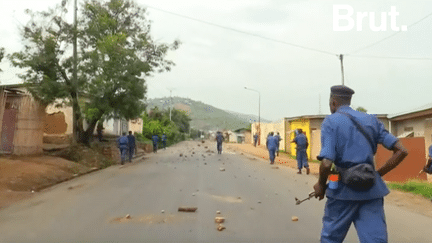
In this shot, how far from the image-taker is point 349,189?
3150 millimetres

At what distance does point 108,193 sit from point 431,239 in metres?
7.41

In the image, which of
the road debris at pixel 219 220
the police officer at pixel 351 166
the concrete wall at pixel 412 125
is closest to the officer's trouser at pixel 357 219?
the police officer at pixel 351 166

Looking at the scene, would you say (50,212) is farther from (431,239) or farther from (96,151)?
(96,151)

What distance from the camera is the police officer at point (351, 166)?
3107mm

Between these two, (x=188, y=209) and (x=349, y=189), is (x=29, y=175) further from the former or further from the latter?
(x=349, y=189)

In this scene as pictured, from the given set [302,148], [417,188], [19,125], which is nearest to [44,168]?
[19,125]

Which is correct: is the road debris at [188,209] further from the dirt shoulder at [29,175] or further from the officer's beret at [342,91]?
the officer's beret at [342,91]

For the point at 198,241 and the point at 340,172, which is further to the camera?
the point at 198,241

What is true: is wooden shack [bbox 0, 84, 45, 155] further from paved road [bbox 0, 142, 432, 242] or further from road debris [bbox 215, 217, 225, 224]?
road debris [bbox 215, 217, 225, 224]

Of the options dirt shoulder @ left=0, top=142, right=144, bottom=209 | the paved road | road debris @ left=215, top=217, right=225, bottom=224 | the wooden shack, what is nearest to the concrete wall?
the paved road

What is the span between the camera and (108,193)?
32.9ft

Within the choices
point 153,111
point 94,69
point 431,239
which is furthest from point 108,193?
point 153,111

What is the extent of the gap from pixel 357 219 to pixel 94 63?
18295mm

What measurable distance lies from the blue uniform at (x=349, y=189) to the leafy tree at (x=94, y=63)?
690 inches
